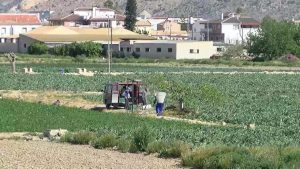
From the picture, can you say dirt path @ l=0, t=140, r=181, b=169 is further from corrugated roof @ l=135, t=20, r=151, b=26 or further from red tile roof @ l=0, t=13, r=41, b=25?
corrugated roof @ l=135, t=20, r=151, b=26

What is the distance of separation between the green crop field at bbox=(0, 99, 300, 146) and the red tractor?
9.11 feet

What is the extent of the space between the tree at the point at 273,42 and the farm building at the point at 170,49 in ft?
19.0

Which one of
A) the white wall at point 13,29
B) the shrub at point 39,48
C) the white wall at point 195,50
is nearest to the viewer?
the white wall at point 195,50

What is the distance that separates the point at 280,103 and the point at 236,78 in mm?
24108

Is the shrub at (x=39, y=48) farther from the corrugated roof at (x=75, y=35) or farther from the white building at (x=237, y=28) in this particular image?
the white building at (x=237, y=28)

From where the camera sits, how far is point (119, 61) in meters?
101

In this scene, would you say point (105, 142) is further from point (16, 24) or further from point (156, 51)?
point (16, 24)

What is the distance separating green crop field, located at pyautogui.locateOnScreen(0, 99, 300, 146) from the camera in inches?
1018

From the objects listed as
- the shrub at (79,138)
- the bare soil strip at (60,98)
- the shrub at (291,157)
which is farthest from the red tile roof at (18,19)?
the shrub at (291,157)

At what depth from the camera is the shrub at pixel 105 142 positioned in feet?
83.1

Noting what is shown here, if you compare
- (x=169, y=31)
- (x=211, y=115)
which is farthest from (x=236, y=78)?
(x=169, y=31)

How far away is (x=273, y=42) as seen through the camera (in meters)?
112

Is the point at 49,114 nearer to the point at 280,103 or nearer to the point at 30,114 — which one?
the point at 30,114

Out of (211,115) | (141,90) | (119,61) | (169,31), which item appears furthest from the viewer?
(169,31)
